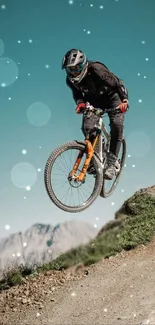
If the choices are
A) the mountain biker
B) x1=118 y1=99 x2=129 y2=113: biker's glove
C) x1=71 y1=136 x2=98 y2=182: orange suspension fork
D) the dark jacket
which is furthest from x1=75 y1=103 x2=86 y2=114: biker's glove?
x1=118 y1=99 x2=129 y2=113: biker's glove

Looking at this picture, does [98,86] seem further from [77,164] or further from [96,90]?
[77,164]

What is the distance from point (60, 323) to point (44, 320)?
1.31 ft

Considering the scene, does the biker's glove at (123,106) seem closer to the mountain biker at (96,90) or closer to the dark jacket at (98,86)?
the mountain biker at (96,90)

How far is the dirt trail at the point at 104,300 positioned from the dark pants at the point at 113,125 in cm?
274

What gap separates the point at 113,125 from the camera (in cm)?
1056

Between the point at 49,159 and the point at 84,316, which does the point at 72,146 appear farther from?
the point at 84,316

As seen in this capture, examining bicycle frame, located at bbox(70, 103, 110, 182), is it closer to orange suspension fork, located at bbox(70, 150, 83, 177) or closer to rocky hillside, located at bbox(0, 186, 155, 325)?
orange suspension fork, located at bbox(70, 150, 83, 177)

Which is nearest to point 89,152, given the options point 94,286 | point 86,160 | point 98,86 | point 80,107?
point 86,160

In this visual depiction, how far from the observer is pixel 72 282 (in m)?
9.80

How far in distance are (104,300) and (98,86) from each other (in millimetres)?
4310

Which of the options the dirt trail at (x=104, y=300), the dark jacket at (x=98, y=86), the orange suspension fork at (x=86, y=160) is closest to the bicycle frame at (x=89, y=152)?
the orange suspension fork at (x=86, y=160)

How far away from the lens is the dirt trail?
788cm

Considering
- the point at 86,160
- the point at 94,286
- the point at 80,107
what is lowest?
the point at 94,286

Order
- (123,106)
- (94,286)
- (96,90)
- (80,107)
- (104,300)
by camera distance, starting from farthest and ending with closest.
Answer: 1. (123,106)
2. (96,90)
3. (80,107)
4. (94,286)
5. (104,300)
